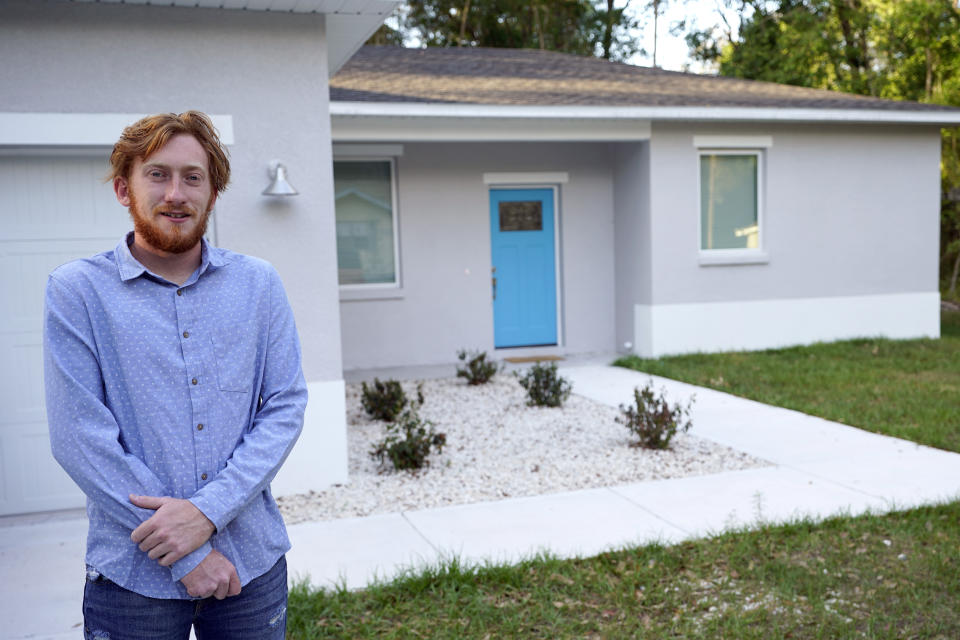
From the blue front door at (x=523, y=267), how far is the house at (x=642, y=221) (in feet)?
0.07

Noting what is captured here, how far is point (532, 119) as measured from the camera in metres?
9.81

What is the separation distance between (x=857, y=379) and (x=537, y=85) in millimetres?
5525

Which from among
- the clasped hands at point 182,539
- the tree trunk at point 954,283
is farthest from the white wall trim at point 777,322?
the clasped hands at point 182,539

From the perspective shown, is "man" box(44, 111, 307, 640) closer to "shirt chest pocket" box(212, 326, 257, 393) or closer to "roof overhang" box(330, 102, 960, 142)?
"shirt chest pocket" box(212, 326, 257, 393)

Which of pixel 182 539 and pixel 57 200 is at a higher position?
pixel 57 200

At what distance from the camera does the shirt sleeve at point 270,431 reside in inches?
68.6

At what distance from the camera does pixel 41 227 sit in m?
5.10

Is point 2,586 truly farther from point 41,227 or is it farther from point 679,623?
point 679,623

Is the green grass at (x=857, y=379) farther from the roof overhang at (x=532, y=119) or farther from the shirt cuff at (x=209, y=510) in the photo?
the shirt cuff at (x=209, y=510)

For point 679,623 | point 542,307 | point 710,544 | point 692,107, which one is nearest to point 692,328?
point 542,307

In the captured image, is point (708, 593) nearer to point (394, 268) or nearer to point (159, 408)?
point (159, 408)

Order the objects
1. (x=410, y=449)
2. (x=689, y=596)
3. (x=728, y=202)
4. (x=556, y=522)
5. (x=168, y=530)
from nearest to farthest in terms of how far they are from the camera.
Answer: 1. (x=168, y=530)
2. (x=689, y=596)
3. (x=556, y=522)
4. (x=410, y=449)
5. (x=728, y=202)

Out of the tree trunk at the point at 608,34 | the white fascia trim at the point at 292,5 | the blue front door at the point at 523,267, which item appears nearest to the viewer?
the white fascia trim at the point at 292,5

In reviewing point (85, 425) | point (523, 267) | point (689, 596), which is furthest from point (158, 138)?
point (523, 267)
